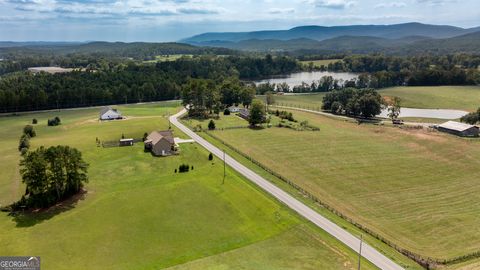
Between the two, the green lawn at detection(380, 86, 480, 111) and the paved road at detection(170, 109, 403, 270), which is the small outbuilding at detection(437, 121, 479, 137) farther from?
the paved road at detection(170, 109, 403, 270)

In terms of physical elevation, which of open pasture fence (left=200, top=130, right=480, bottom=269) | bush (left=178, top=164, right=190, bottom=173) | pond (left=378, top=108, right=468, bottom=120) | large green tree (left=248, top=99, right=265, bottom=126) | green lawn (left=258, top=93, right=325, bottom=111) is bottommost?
open pasture fence (left=200, top=130, right=480, bottom=269)

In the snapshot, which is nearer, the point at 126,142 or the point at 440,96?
the point at 126,142

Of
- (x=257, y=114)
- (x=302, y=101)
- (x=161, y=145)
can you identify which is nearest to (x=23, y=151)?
(x=161, y=145)

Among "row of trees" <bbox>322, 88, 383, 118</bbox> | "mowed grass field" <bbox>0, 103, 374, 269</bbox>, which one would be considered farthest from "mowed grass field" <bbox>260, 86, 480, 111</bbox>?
"mowed grass field" <bbox>0, 103, 374, 269</bbox>

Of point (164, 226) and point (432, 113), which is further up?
point (432, 113)

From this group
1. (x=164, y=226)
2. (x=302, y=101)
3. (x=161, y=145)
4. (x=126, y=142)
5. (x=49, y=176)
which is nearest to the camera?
(x=164, y=226)

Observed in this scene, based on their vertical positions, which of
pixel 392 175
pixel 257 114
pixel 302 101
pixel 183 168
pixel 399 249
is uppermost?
pixel 257 114

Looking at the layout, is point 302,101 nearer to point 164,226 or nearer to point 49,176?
point 164,226
